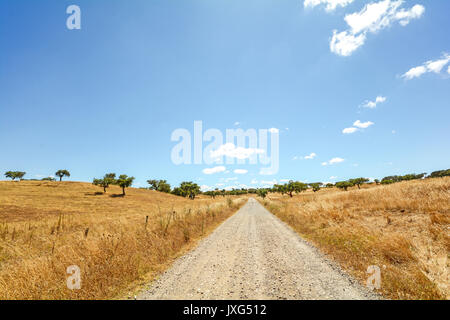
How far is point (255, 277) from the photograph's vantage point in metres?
5.53

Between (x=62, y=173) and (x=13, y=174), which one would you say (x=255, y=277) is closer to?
(x=62, y=173)

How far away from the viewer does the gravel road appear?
14.9ft

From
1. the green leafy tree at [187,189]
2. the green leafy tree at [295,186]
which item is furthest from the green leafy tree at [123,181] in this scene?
the green leafy tree at [295,186]

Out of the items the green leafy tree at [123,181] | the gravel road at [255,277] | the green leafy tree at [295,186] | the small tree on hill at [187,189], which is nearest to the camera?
the gravel road at [255,277]

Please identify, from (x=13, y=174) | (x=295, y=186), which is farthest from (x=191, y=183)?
(x=13, y=174)

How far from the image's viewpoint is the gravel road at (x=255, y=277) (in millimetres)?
4543

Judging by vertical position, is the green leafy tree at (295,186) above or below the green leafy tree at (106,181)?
below

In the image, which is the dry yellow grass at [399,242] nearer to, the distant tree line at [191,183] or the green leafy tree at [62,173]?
Result: the distant tree line at [191,183]

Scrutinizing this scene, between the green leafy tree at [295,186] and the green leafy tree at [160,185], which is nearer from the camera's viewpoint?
the green leafy tree at [295,186]

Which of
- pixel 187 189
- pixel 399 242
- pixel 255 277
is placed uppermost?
pixel 399 242

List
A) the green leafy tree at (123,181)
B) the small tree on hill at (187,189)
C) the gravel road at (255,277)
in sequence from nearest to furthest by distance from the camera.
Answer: the gravel road at (255,277) < the green leafy tree at (123,181) < the small tree on hill at (187,189)
